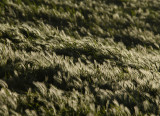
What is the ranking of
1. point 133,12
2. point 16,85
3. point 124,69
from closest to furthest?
point 16,85, point 124,69, point 133,12

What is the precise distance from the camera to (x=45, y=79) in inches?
115

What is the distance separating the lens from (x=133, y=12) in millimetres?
8062

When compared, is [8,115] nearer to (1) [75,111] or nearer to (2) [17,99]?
(2) [17,99]

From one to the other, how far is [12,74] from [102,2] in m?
6.67

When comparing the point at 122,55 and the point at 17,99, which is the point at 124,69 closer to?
the point at 122,55

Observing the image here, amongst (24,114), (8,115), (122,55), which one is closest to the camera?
(8,115)

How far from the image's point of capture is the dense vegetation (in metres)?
2.44

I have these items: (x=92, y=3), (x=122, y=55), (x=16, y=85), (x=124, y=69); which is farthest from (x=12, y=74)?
(x=92, y=3)

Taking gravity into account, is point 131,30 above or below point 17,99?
below

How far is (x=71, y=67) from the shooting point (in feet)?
10.5

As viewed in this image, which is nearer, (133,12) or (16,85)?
(16,85)

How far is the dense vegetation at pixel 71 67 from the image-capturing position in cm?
244

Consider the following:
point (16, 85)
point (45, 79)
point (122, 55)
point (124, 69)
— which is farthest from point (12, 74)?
point (122, 55)

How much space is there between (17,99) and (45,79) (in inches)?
24.2
